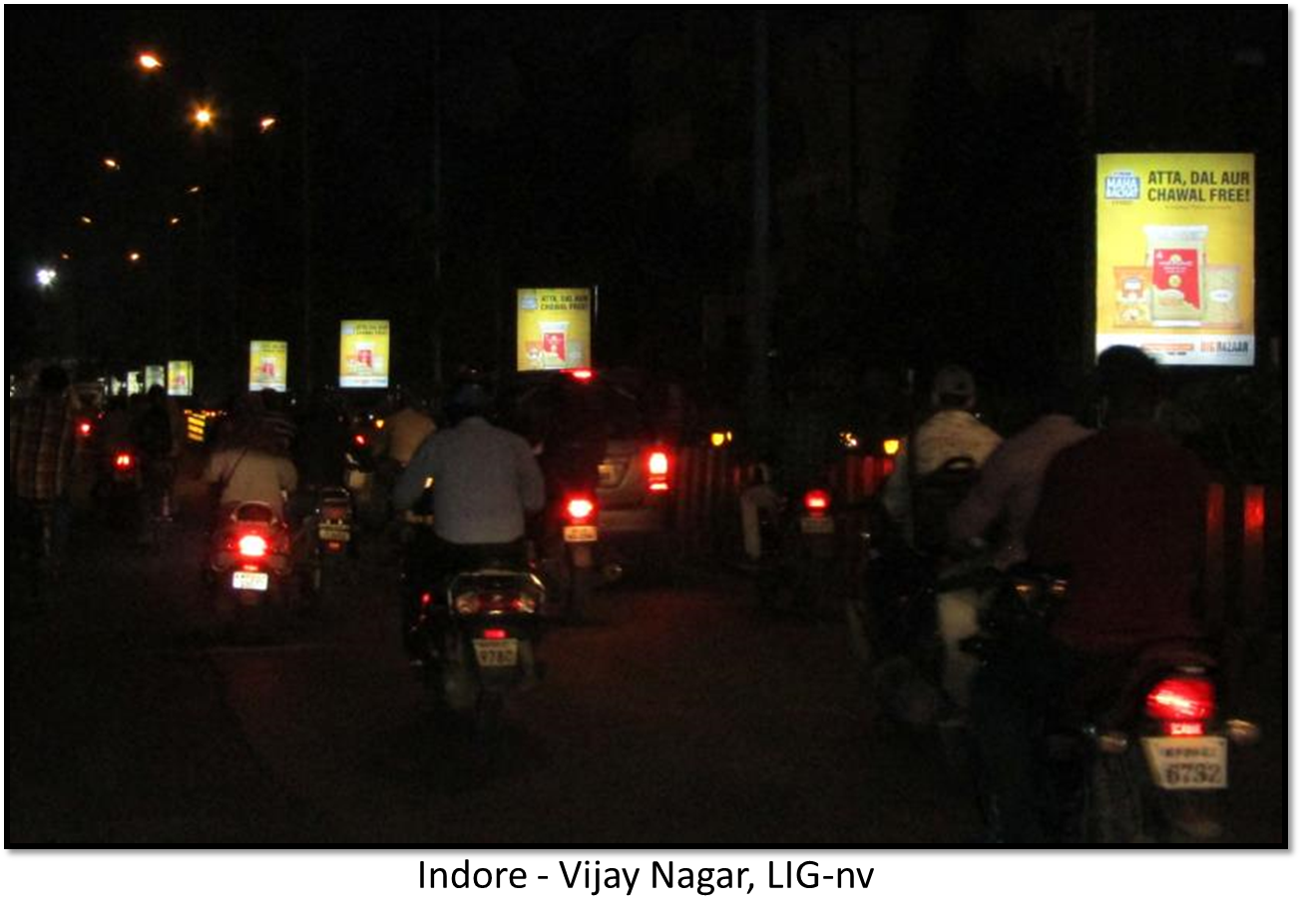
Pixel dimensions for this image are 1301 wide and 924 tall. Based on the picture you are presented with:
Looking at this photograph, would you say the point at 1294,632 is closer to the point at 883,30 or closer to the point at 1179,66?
the point at 1179,66

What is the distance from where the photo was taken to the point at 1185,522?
7.03m

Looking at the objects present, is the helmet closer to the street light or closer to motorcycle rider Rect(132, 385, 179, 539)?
motorcycle rider Rect(132, 385, 179, 539)

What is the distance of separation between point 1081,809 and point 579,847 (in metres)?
2.24

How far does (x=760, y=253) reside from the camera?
23531 millimetres

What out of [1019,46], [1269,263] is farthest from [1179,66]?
[1269,263]

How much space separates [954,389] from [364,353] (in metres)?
41.4

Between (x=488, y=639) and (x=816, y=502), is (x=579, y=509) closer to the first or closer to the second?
(x=816, y=502)

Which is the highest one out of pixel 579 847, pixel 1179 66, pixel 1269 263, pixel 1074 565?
pixel 1179 66

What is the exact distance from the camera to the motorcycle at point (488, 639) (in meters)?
10.4

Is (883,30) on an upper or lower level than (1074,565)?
upper

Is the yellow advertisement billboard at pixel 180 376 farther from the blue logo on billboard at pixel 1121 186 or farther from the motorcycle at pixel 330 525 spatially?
the blue logo on billboard at pixel 1121 186

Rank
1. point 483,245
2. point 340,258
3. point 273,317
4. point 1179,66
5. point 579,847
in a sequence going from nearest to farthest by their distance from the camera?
point 579,847 → point 1179,66 → point 483,245 → point 340,258 → point 273,317

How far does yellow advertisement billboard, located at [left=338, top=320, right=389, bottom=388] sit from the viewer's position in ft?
168

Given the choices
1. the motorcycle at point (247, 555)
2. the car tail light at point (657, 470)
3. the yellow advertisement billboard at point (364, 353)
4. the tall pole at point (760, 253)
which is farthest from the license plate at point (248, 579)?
the yellow advertisement billboard at point (364, 353)
